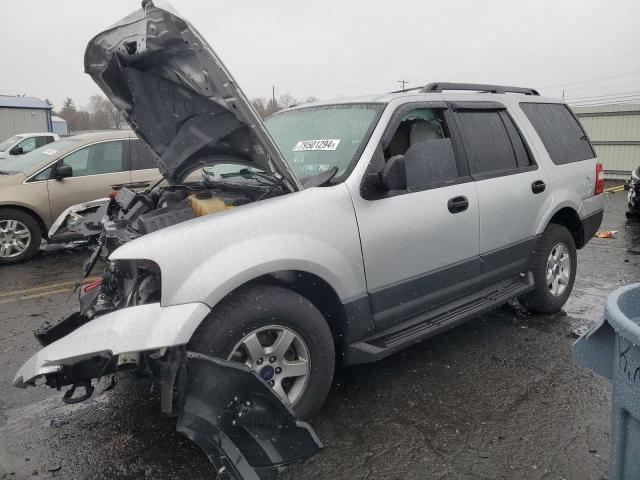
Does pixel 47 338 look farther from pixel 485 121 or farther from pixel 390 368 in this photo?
pixel 485 121

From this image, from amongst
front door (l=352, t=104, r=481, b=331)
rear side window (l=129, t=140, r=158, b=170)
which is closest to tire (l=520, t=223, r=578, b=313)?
front door (l=352, t=104, r=481, b=331)

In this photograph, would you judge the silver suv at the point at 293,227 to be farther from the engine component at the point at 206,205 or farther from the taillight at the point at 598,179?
the taillight at the point at 598,179

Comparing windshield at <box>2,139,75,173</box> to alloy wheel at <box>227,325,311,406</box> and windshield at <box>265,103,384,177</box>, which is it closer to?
windshield at <box>265,103,384,177</box>

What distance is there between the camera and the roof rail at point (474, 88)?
387 cm

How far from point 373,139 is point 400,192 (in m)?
0.38

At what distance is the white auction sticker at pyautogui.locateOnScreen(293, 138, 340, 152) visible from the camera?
3391 millimetres

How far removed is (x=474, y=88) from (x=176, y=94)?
239cm

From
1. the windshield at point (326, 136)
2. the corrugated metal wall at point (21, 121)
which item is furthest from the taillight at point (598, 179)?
the corrugated metal wall at point (21, 121)

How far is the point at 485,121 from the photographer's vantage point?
410 cm

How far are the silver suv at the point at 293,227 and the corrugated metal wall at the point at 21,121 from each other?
26.0 m

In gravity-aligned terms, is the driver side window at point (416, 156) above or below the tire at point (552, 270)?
above

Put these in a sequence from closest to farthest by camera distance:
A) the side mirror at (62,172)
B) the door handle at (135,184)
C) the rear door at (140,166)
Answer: the side mirror at (62,172) < the door handle at (135,184) < the rear door at (140,166)

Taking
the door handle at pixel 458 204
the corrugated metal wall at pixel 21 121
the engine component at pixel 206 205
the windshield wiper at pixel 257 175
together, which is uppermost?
the corrugated metal wall at pixel 21 121

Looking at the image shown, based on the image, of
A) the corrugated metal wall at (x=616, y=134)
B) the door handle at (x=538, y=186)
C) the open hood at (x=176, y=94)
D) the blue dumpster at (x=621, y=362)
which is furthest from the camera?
the corrugated metal wall at (x=616, y=134)
